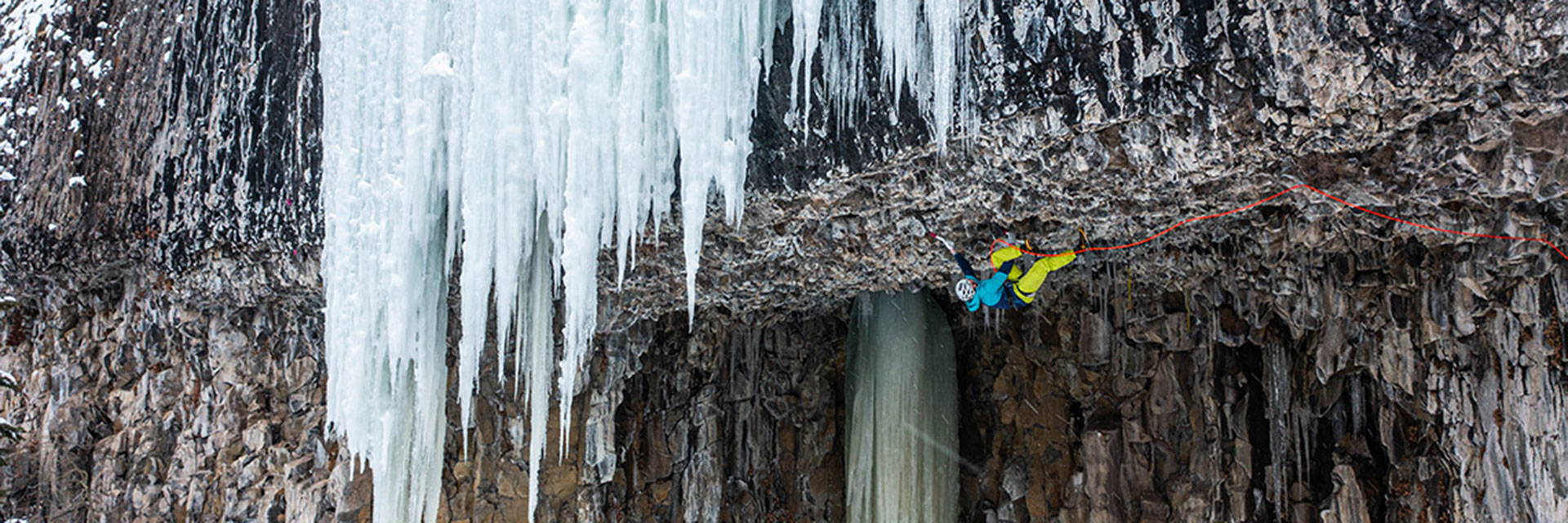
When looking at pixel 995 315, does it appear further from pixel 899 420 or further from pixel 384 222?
pixel 384 222

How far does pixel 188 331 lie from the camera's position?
6.32 m

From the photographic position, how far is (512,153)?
4.39 metres

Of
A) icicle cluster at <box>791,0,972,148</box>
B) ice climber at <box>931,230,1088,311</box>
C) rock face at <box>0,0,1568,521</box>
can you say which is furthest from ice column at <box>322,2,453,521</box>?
ice climber at <box>931,230,1088,311</box>

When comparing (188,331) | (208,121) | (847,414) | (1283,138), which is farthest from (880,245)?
(188,331)

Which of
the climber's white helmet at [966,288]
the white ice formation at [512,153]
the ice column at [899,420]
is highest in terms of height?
the white ice formation at [512,153]

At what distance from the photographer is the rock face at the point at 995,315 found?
3.33 meters

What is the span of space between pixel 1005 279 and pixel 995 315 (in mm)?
2765

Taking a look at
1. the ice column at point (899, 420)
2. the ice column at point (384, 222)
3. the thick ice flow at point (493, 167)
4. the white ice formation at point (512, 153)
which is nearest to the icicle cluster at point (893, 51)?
the white ice formation at point (512, 153)

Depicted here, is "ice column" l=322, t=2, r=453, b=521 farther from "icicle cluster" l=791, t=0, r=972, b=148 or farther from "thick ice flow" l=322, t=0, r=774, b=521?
"icicle cluster" l=791, t=0, r=972, b=148

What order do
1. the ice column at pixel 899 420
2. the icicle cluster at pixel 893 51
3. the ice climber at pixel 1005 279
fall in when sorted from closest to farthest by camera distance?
the icicle cluster at pixel 893 51 < the ice climber at pixel 1005 279 < the ice column at pixel 899 420

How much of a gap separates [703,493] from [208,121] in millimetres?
3981

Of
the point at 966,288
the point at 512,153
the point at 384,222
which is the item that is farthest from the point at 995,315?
the point at 384,222

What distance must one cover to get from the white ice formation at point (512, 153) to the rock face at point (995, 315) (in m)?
0.26

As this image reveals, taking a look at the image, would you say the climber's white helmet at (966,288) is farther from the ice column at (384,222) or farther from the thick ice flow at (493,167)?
the ice column at (384,222)
